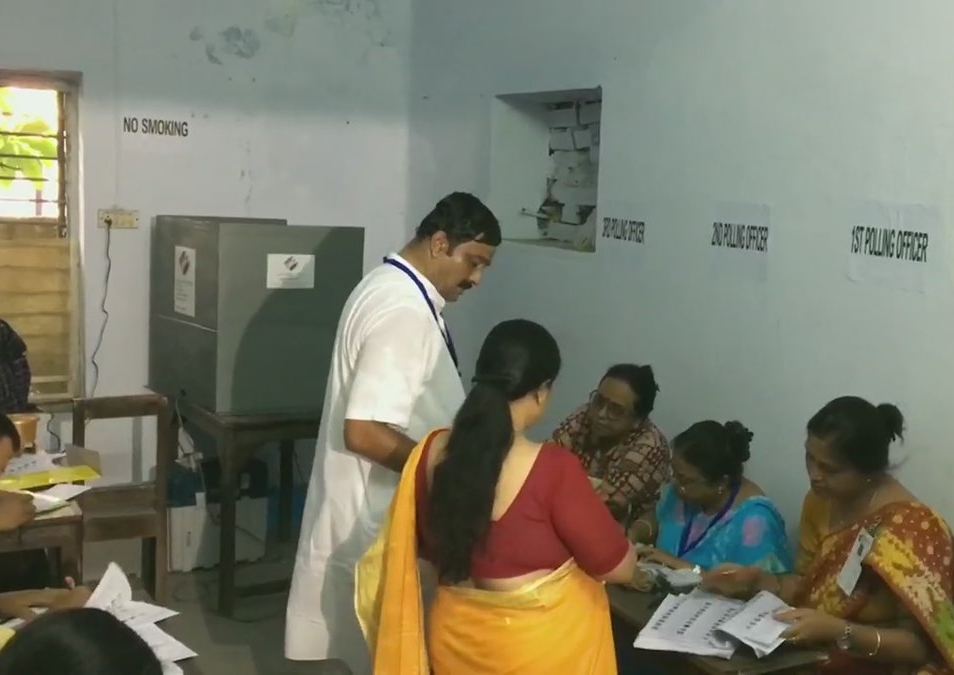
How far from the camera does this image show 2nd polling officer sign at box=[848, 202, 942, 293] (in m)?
2.33

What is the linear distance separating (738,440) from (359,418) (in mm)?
966

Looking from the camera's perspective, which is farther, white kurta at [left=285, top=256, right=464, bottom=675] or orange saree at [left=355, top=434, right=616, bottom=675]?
white kurta at [left=285, top=256, right=464, bottom=675]

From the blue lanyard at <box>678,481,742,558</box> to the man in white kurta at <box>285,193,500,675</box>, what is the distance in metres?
0.71

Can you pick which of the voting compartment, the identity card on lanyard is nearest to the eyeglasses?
the identity card on lanyard

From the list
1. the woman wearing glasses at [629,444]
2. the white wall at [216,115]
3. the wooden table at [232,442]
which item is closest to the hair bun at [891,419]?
the woman wearing glasses at [629,444]

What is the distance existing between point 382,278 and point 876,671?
1.20m

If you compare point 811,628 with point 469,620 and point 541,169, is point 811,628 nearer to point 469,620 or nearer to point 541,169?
point 469,620

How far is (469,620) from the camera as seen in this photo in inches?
74.2

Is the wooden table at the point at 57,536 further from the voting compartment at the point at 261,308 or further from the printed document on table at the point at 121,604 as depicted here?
the voting compartment at the point at 261,308

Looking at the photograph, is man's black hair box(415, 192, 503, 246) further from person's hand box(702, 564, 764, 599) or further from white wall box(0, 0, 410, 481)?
white wall box(0, 0, 410, 481)

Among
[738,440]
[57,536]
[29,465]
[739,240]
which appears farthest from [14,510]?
[739,240]

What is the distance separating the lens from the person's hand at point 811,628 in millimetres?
1913

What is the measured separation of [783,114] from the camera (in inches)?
106

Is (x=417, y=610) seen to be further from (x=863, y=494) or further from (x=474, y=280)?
(x=863, y=494)
